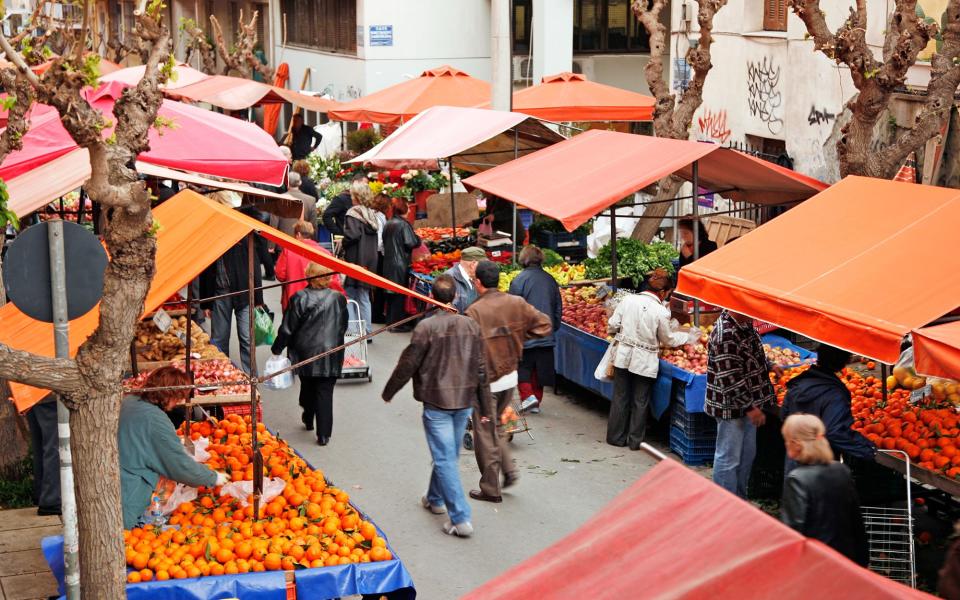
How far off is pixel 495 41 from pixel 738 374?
→ 8364 millimetres

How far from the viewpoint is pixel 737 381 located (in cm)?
901

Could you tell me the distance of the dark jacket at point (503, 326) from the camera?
9789 millimetres

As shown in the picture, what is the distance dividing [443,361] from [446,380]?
139mm

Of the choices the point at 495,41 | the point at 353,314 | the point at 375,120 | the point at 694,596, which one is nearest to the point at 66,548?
the point at 694,596

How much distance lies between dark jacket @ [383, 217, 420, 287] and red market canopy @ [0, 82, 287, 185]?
2.32 meters

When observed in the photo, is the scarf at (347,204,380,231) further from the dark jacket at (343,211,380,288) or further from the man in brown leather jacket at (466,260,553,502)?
the man in brown leather jacket at (466,260,553,502)

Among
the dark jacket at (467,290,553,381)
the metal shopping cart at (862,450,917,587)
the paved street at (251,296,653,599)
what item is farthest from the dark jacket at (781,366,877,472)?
the dark jacket at (467,290,553,381)

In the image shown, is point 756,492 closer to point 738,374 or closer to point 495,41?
point 738,374

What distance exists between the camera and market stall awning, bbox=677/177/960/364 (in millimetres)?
7391

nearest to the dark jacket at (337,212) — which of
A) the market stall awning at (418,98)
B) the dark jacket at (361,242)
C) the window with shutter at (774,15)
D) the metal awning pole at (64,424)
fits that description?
the dark jacket at (361,242)

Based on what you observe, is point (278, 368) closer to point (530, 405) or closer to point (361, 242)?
point (530, 405)

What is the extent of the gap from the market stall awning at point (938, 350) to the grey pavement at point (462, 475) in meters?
3.13

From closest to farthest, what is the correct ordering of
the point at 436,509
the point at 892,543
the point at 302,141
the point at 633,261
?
the point at 892,543
the point at 436,509
the point at 633,261
the point at 302,141

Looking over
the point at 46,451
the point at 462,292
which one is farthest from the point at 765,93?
the point at 46,451
